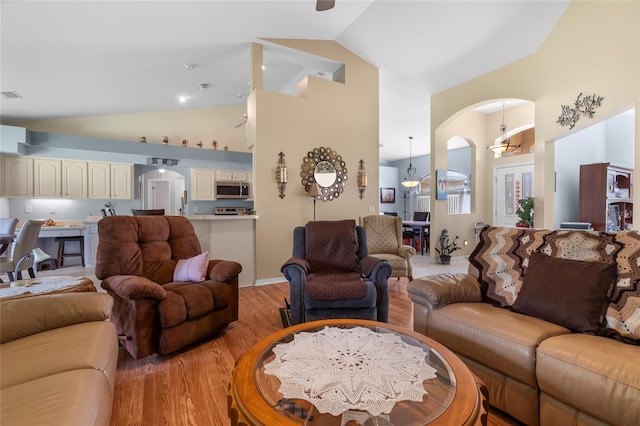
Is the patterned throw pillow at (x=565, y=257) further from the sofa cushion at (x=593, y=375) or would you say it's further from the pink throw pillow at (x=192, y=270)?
the pink throw pillow at (x=192, y=270)

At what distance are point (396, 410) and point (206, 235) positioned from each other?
11.6 ft

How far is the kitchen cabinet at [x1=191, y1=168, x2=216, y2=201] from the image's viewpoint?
22.1ft

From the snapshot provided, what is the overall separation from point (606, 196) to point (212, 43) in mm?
7173

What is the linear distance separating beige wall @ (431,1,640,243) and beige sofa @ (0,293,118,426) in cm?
460

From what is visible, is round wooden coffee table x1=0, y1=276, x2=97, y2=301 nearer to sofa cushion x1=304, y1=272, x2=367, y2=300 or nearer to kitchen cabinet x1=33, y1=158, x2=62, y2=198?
sofa cushion x1=304, y1=272, x2=367, y2=300

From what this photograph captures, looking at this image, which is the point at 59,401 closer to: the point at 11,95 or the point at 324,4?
the point at 324,4

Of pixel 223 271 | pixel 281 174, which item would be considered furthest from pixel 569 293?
pixel 281 174

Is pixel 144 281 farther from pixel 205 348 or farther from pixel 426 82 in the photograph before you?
pixel 426 82

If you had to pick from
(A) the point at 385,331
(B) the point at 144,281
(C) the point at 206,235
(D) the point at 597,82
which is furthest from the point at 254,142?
(D) the point at 597,82

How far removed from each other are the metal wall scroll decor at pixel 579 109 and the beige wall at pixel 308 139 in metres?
2.68

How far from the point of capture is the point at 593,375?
3.85 ft

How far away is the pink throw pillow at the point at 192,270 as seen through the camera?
253 cm

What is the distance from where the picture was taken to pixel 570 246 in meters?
1.80

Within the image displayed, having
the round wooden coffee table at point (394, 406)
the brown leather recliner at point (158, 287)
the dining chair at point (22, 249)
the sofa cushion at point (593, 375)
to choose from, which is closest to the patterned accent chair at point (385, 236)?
the brown leather recliner at point (158, 287)
